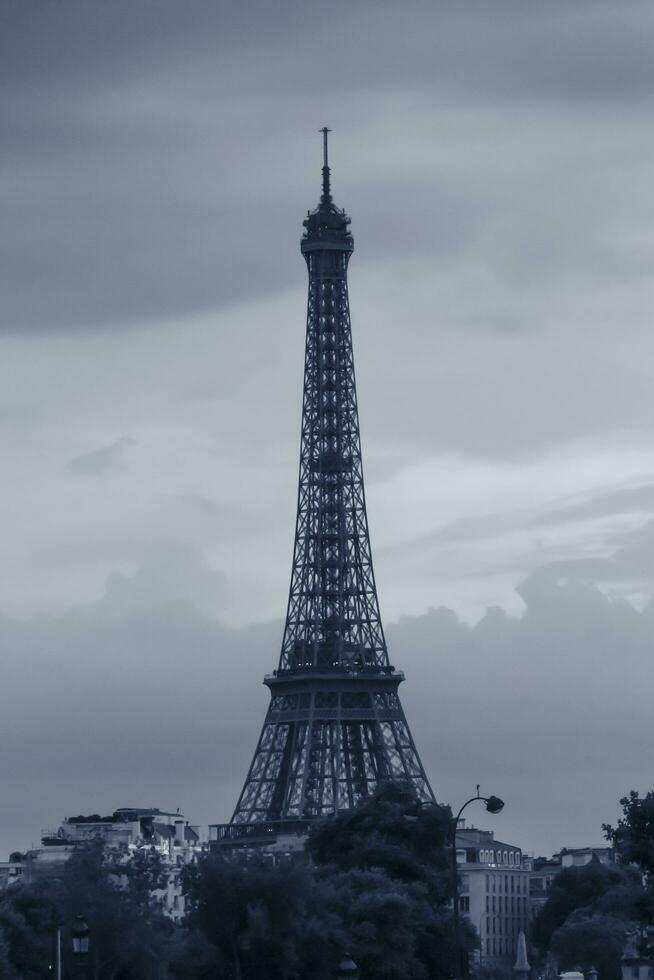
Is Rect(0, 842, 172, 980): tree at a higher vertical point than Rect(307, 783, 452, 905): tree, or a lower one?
lower

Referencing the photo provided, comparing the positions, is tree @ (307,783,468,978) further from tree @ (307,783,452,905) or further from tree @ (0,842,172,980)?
tree @ (0,842,172,980)

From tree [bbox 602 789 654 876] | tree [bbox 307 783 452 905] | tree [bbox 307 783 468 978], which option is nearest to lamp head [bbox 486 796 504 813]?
tree [bbox 602 789 654 876]

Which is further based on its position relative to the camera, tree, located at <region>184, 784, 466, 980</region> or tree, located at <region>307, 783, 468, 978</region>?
tree, located at <region>307, 783, 468, 978</region>

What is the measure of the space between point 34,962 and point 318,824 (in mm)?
36003

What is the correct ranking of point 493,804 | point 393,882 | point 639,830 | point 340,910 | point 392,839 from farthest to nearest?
point 392,839, point 393,882, point 340,910, point 639,830, point 493,804

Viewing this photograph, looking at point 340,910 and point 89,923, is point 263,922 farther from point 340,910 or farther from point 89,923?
point 340,910

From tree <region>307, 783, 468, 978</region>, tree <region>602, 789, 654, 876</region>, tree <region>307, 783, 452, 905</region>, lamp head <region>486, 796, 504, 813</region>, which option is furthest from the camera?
tree <region>307, 783, 452, 905</region>

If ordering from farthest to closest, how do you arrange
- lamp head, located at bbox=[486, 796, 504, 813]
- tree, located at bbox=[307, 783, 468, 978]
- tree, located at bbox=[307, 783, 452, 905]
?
tree, located at bbox=[307, 783, 452, 905], tree, located at bbox=[307, 783, 468, 978], lamp head, located at bbox=[486, 796, 504, 813]

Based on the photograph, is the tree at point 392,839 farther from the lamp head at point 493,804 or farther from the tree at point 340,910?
the lamp head at point 493,804

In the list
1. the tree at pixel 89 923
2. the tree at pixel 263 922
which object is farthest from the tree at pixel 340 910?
the tree at pixel 89 923

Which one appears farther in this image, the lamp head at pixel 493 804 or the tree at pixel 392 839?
the tree at pixel 392 839

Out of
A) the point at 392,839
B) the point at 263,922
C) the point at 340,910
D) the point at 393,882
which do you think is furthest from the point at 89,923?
the point at 392,839

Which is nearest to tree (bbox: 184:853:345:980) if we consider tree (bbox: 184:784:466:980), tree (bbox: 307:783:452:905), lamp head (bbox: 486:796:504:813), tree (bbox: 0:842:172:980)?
tree (bbox: 184:784:466:980)

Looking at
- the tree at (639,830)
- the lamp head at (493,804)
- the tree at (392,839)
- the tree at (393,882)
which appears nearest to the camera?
the lamp head at (493,804)
